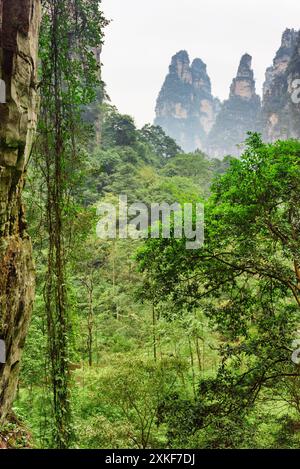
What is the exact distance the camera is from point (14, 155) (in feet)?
13.8

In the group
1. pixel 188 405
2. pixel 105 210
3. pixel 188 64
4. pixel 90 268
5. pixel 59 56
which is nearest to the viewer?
pixel 59 56

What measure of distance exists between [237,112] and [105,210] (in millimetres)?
70216

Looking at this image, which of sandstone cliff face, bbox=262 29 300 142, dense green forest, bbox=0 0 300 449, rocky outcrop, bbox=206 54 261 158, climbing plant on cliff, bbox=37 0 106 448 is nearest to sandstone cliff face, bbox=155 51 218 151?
rocky outcrop, bbox=206 54 261 158

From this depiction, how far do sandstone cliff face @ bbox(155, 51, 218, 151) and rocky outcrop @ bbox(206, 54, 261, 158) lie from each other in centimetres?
734

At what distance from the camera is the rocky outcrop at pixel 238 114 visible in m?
74.4

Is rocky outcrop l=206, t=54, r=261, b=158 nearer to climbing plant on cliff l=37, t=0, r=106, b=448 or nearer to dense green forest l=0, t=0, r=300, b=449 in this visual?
dense green forest l=0, t=0, r=300, b=449

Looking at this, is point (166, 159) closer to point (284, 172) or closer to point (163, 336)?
point (163, 336)

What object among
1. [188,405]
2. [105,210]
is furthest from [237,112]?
[188,405]

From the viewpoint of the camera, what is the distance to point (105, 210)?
17.3 m

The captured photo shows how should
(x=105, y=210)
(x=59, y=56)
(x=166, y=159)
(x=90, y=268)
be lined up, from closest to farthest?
(x=59, y=56), (x=90, y=268), (x=105, y=210), (x=166, y=159)

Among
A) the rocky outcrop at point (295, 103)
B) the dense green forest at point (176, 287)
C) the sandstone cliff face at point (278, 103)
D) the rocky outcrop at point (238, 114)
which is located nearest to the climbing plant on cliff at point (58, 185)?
the dense green forest at point (176, 287)

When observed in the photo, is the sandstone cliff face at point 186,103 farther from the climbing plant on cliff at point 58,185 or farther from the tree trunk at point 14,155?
the tree trunk at point 14,155

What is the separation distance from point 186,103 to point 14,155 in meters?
96.8

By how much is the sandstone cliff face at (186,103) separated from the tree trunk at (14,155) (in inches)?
3305
